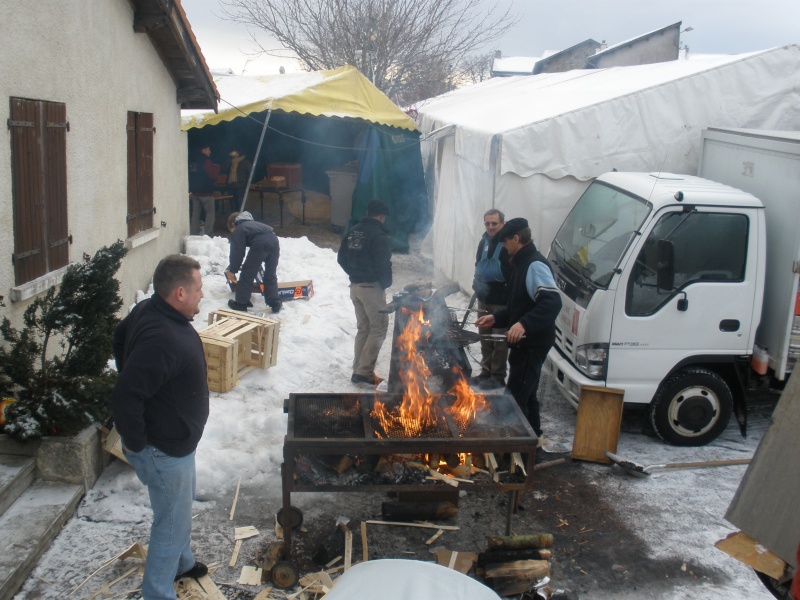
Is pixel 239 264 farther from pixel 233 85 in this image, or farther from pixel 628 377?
pixel 233 85

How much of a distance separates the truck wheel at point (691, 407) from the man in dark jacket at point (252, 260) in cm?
528

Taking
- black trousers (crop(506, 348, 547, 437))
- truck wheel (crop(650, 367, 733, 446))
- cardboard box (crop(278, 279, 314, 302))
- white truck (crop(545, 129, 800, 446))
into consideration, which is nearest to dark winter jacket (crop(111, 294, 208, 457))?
black trousers (crop(506, 348, 547, 437))

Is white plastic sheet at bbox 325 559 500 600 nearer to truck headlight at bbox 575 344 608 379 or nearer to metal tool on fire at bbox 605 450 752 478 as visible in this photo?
metal tool on fire at bbox 605 450 752 478

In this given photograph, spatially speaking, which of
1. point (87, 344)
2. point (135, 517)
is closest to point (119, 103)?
point (87, 344)

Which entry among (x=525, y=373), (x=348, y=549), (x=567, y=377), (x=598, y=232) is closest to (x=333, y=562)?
(x=348, y=549)

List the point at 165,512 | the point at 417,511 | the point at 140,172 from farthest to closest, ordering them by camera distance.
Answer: the point at 140,172 → the point at 417,511 → the point at 165,512

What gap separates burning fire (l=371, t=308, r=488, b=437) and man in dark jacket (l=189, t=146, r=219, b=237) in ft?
33.6

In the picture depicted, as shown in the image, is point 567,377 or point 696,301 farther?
point 567,377

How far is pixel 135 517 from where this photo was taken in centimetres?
513

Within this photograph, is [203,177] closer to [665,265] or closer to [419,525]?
[665,265]

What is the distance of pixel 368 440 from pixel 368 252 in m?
3.25

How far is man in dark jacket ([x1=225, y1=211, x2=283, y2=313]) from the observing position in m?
9.70

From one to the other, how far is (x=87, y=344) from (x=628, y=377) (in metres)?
4.69

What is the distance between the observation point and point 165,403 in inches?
152
